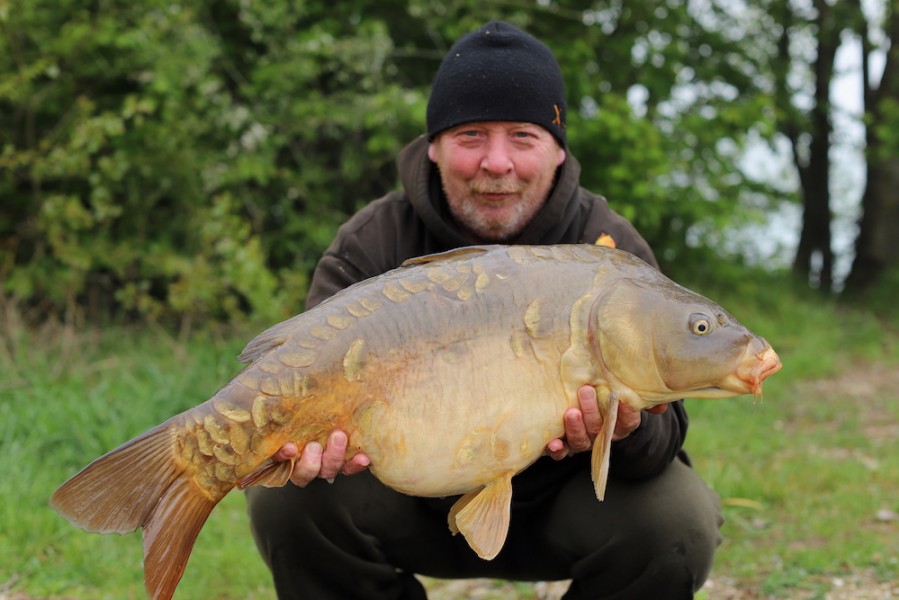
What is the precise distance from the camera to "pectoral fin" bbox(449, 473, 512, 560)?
1.66m

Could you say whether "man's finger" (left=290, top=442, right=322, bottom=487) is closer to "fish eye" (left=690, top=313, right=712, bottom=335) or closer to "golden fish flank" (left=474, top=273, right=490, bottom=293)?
"golden fish flank" (left=474, top=273, right=490, bottom=293)

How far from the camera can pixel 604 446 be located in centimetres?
163

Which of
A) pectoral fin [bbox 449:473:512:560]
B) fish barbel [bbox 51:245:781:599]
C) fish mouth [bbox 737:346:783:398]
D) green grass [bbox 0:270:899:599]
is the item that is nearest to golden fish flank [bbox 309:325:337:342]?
fish barbel [bbox 51:245:781:599]

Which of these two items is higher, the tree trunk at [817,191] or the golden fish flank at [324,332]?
the golden fish flank at [324,332]

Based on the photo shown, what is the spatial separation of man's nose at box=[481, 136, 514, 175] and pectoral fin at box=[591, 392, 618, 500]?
696mm

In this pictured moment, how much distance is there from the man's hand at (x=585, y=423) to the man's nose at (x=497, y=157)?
656mm

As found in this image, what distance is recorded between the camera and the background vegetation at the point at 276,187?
3.71m

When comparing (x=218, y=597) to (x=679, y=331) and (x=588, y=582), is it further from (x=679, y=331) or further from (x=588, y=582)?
(x=679, y=331)

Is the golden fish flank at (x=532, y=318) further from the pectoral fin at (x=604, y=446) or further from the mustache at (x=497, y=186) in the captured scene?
the mustache at (x=497, y=186)

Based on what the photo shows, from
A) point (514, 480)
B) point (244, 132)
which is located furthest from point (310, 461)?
point (244, 132)

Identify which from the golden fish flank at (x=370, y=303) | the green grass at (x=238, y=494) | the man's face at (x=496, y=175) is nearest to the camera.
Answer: the golden fish flank at (x=370, y=303)

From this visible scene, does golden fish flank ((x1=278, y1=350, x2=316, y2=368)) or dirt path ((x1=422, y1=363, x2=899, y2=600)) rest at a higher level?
golden fish flank ((x1=278, y1=350, x2=316, y2=368))

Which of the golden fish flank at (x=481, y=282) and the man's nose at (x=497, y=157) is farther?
the man's nose at (x=497, y=157)

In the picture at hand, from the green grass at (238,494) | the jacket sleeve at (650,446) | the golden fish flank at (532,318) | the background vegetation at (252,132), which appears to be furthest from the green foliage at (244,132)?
the golden fish flank at (532,318)
